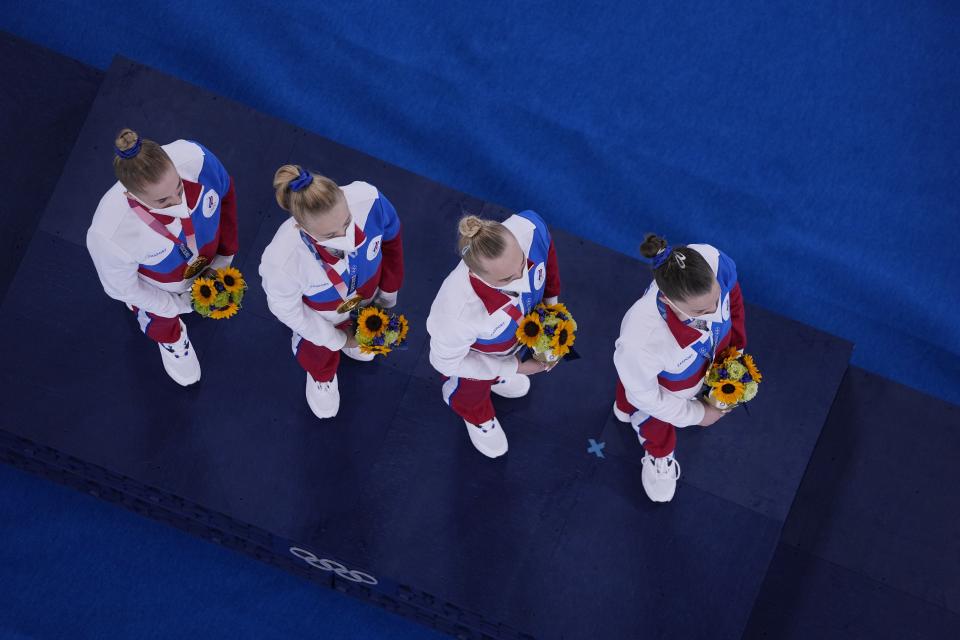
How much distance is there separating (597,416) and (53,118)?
121 inches

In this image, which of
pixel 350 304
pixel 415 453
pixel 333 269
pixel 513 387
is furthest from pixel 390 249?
pixel 415 453

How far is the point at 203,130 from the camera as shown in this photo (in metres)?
4.40

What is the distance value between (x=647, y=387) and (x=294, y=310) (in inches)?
51.7

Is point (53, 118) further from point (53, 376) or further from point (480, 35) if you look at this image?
point (480, 35)

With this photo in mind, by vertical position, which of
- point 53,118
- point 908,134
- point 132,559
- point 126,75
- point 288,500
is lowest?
point 132,559

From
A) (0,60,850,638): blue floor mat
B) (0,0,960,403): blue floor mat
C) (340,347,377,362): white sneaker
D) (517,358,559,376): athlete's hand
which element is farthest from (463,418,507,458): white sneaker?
(0,0,960,403): blue floor mat

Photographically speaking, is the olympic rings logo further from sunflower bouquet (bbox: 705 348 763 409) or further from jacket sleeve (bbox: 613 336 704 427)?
sunflower bouquet (bbox: 705 348 763 409)

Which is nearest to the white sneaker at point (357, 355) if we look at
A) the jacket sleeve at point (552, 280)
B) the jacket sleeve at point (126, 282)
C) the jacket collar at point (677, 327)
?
the jacket sleeve at point (126, 282)

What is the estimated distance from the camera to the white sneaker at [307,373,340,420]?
3991 millimetres

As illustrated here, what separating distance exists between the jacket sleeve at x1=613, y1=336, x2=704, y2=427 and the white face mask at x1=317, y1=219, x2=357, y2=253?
1.03 metres

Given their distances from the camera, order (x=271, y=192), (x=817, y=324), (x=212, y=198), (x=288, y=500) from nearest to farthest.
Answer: (x=212, y=198) → (x=288, y=500) → (x=271, y=192) → (x=817, y=324)

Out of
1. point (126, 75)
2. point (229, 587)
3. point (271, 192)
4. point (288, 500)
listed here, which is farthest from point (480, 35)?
point (229, 587)

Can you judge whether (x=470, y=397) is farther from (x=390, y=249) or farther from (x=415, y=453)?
(x=390, y=249)

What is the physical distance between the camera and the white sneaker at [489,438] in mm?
3965
